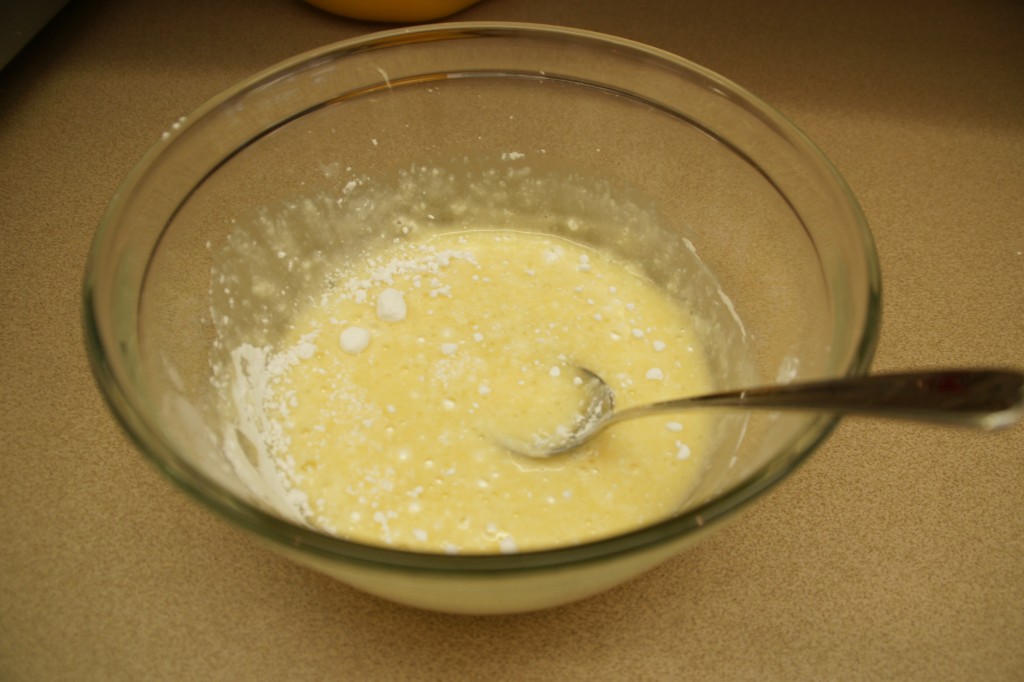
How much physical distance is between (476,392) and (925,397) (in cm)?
53

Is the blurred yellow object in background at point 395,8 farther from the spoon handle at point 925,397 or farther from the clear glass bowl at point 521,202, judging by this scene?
the spoon handle at point 925,397

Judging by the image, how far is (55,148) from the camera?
1400 mm

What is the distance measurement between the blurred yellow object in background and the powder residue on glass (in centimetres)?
53

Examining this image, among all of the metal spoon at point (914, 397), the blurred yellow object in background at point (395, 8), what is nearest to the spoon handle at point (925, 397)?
the metal spoon at point (914, 397)

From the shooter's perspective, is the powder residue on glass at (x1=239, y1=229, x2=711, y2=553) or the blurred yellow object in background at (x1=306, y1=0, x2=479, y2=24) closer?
the powder residue on glass at (x1=239, y1=229, x2=711, y2=553)

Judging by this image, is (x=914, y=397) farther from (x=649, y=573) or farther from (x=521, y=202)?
(x=521, y=202)

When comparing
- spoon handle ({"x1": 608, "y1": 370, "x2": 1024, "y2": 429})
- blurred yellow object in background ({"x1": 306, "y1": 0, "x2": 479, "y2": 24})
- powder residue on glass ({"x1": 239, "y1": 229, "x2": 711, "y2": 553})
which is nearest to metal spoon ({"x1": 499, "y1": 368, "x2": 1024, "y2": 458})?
spoon handle ({"x1": 608, "y1": 370, "x2": 1024, "y2": 429})

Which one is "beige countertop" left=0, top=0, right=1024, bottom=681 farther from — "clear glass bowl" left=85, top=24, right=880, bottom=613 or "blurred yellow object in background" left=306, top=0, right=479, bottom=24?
Answer: "blurred yellow object in background" left=306, top=0, right=479, bottom=24

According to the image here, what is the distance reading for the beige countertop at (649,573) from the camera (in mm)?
860

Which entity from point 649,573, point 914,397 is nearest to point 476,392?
point 649,573

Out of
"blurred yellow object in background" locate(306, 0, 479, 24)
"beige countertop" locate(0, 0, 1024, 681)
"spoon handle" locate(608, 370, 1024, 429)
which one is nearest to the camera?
"spoon handle" locate(608, 370, 1024, 429)

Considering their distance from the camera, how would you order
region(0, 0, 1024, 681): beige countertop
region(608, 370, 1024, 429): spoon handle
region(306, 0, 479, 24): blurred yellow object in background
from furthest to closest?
region(306, 0, 479, 24): blurred yellow object in background
region(0, 0, 1024, 681): beige countertop
region(608, 370, 1024, 429): spoon handle

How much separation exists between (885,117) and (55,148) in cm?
148

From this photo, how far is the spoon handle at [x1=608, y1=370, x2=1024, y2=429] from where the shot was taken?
592 millimetres
